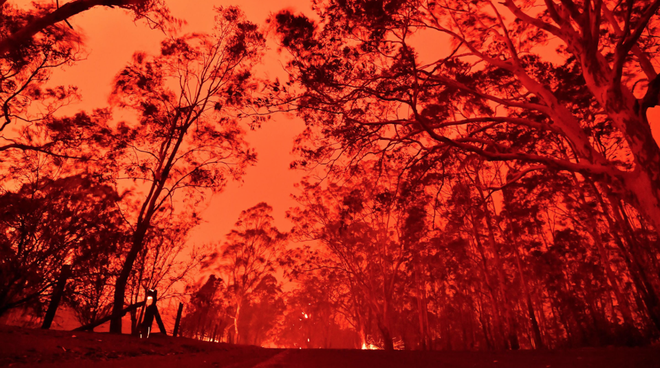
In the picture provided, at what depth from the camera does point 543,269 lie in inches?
1041

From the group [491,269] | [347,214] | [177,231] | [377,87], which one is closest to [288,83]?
[377,87]

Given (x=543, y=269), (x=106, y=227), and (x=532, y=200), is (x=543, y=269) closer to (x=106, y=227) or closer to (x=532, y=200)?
(x=532, y=200)

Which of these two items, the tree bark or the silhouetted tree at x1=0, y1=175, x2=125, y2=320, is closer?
the tree bark

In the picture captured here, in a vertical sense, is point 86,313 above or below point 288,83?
below

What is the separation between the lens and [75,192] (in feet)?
35.7

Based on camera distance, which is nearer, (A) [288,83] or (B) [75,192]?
(A) [288,83]

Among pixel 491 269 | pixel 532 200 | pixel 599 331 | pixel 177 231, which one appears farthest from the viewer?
pixel 491 269

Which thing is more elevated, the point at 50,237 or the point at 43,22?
the point at 43,22

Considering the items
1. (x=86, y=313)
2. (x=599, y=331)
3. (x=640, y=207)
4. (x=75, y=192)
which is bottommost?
(x=599, y=331)

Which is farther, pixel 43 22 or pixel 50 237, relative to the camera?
pixel 50 237

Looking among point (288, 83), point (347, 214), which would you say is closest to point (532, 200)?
point (347, 214)

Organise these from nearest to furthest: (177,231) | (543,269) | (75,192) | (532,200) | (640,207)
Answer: (640,207) → (75,192) → (177,231) → (532,200) → (543,269)

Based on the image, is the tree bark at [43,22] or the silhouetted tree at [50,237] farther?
the silhouetted tree at [50,237]

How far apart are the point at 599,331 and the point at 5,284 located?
18.5 m
